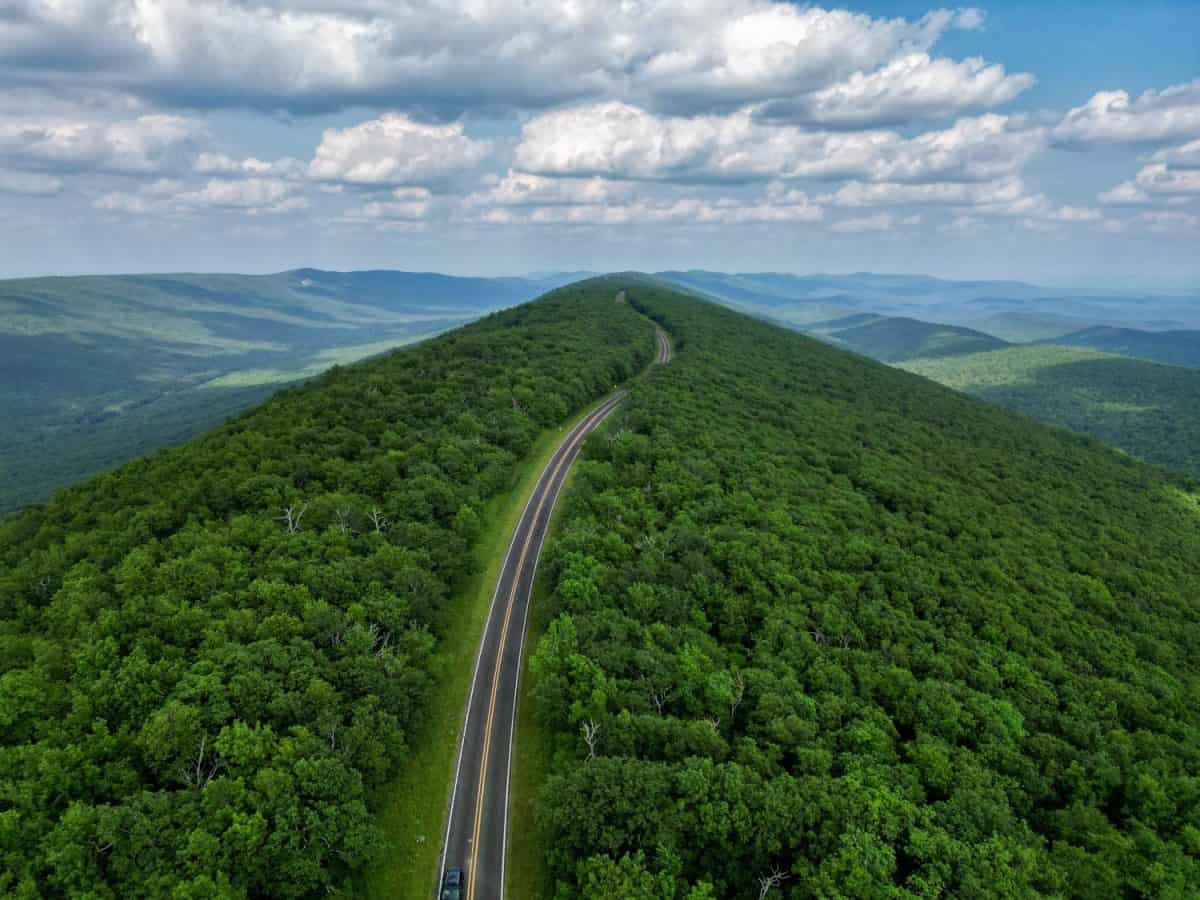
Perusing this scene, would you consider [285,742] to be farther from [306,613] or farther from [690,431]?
[690,431]

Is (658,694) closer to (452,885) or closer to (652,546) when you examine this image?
(452,885)

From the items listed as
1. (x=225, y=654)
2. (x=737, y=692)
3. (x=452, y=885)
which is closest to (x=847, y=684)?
(x=737, y=692)

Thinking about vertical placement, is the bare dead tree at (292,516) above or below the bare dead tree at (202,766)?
above

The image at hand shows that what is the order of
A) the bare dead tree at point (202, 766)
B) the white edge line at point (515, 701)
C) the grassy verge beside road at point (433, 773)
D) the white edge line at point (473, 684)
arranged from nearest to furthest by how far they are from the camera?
the bare dead tree at point (202, 766) → the grassy verge beside road at point (433, 773) → the white edge line at point (515, 701) → the white edge line at point (473, 684)

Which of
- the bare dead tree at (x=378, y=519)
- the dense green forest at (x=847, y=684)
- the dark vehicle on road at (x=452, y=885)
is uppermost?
the bare dead tree at (x=378, y=519)

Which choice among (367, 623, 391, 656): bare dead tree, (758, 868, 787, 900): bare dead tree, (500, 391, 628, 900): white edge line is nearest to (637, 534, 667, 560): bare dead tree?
(500, 391, 628, 900): white edge line

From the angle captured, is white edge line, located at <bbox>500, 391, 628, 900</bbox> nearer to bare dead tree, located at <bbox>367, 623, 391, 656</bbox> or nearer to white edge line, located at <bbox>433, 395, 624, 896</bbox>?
white edge line, located at <bbox>433, 395, 624, 896</bbox>

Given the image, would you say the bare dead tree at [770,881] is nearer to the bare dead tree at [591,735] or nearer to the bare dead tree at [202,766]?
the bare dead tree at [591,735]

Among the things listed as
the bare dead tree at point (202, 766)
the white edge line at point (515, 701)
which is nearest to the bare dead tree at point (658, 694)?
the white edge line at point (515, 701)
